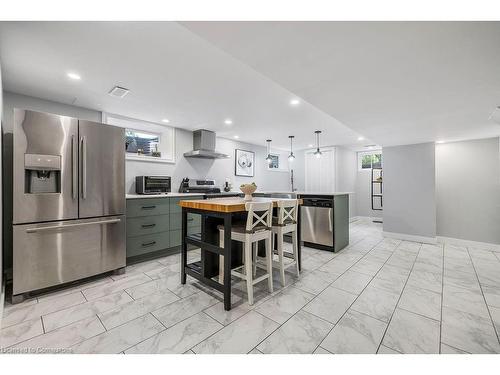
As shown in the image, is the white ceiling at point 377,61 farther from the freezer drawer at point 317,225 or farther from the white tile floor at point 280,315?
the white tile floor at point 280,315

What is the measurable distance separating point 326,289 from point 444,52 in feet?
7.63

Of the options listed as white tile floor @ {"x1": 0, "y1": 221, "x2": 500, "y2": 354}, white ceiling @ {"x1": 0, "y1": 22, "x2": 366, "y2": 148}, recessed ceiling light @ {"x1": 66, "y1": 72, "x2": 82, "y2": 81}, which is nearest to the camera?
white tile floor @ {"x1": 0, "y1": 221, "x2": 500, "y2": 354}

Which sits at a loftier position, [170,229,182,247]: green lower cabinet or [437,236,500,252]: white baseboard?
[170,229,182,247]: green lower cabinet

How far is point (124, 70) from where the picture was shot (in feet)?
7.22

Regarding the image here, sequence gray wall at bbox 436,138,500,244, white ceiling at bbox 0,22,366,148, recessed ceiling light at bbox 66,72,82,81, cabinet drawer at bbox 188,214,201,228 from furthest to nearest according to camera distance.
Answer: gray wall at bbox 436,138,500,244
cabinet drawer at bbox 188,214,201,228
recessed ceiling light at bbox 66,72,82,81
white ceiling at bbox 0,22,366,148

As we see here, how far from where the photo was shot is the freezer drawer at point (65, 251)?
2.14m

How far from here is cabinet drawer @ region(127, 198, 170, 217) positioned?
10.3 feet

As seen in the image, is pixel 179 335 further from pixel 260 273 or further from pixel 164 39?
pixel 164 39

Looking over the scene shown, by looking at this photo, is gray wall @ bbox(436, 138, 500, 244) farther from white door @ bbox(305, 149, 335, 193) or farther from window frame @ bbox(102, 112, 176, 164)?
window frame @ bbox(102, 112, 176, 164)

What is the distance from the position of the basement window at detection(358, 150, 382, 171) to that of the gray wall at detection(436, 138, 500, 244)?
8.45ft

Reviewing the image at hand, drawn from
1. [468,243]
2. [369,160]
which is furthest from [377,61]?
[369,160]

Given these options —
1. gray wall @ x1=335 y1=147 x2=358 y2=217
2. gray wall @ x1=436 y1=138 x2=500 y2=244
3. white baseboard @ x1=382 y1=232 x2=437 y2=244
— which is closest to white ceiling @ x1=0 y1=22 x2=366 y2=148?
gray wall @ x1=436 y1=138 x2=500 y2=244

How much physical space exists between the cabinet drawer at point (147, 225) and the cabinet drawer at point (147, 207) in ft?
0.21
